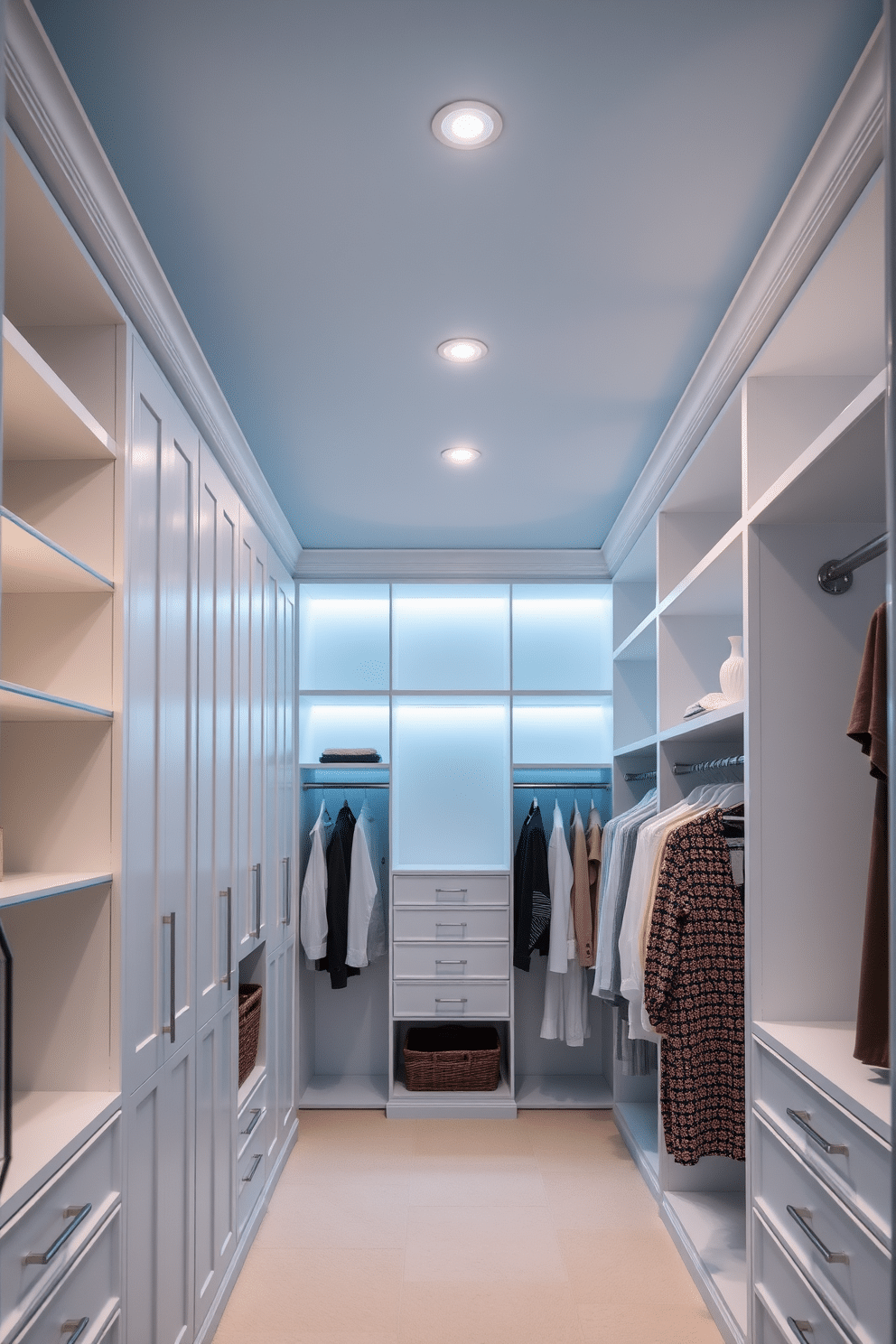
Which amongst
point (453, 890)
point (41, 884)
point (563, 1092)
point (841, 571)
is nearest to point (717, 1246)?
point (563, 1092)

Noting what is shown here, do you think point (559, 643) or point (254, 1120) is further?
point (559, 643)

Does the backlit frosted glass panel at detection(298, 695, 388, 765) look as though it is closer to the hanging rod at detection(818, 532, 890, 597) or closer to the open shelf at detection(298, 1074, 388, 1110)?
the open shelf at detection(298, 1074, 388, 1110)

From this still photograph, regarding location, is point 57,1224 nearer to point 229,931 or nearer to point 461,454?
point 229,931

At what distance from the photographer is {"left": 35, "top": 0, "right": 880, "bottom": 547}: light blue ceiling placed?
157 centimetres

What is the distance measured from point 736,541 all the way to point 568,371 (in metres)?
0.67

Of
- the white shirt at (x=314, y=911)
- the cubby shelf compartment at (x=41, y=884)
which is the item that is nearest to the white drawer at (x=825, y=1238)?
the cubby shelf compartment at (x=41, y=884)

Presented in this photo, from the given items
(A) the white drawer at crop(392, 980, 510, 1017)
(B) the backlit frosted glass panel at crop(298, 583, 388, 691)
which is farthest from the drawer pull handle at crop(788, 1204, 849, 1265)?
(B) the backlit frosted glass panel at crop(298, 583, 388, 691)

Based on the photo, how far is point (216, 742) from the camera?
2.90 m

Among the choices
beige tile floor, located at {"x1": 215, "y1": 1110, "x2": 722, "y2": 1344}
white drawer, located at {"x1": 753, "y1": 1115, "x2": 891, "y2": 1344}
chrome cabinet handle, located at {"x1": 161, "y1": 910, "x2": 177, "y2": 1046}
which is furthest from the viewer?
beige tile floor, located at {"x1": 215, "y1": 1110, "x2": 722, "y2": 1344}

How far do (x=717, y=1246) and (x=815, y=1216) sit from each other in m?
1.33

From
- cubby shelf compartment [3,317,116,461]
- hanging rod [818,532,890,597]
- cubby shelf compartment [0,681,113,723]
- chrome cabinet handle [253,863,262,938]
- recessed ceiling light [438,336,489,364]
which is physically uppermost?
recessed ceiling light [438,336,489,364]

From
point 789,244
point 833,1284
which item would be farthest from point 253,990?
point 789,244

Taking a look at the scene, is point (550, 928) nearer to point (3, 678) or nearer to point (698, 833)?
point (698, 833)

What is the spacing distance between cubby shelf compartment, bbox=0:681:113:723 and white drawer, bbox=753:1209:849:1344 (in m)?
1.72
